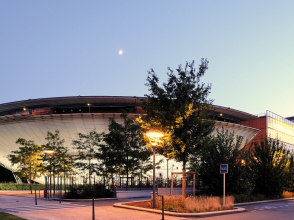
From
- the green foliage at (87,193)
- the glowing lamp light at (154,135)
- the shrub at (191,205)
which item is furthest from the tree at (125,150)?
the shrub at (191,205)

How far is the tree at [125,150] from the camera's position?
28.8m

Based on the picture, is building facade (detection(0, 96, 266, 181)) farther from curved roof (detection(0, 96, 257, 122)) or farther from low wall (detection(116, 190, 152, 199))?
low wall (detection(116, 190, 152, 199))

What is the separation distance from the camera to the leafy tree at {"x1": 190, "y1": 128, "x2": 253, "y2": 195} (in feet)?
73.7

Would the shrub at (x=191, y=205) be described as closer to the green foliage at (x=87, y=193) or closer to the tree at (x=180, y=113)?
the tree at (x=180, y=113)

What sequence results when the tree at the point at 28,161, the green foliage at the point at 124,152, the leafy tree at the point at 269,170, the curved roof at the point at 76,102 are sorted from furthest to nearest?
1. the curved roof at the point at 76,102
2. the tree at the point at 28,161
3. the green foliage at the point at 124,152
4. the leafy tree at the point at 269,170

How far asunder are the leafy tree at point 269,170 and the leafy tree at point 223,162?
3.48m

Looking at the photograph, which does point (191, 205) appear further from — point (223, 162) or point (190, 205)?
point (223, 162)

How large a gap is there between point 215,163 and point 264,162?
684 centimetres

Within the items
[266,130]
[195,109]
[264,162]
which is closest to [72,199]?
[195,109]

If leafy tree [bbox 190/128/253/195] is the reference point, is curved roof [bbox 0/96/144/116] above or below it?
above

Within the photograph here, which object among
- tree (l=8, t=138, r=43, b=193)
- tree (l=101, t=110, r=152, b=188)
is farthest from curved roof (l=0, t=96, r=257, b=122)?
tree (l=8, t=138, r=43, b=193)

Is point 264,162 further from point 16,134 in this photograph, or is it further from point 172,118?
point 16,134

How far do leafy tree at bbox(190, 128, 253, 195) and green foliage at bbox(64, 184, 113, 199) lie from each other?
316 inches

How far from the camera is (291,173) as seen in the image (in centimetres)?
2836
